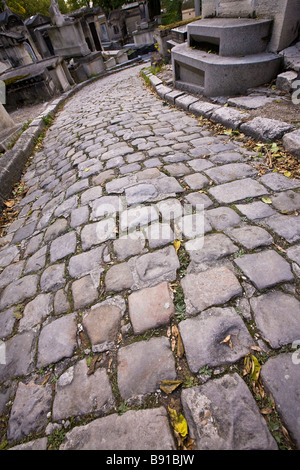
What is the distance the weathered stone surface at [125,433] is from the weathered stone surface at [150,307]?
15.7 inches

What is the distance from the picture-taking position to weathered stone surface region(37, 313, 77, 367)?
136 centimetres

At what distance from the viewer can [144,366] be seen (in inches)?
47.4

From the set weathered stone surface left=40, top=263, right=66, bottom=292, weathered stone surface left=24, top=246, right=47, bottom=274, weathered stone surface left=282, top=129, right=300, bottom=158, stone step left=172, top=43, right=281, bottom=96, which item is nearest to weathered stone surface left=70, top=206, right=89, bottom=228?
weathered stone surface left=24, top=246, right=47, bottom=274

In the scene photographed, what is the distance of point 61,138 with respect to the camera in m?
4.75

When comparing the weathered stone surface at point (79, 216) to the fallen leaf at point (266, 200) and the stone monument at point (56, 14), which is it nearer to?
the fallen leaf at point (266, 200)

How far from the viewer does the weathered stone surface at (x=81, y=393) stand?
3.71 feet

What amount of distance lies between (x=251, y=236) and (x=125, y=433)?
142 centimetres

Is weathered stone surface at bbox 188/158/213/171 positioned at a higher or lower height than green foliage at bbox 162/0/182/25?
higher

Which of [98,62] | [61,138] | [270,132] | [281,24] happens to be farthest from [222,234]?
[98,62]

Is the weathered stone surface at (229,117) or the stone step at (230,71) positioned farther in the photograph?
the stone step at (230,71)

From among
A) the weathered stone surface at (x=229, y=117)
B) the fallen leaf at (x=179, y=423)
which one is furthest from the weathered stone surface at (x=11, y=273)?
the weathered stone surface at (x=229, y=117)

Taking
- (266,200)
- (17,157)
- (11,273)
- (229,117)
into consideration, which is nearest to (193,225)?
(266,200)

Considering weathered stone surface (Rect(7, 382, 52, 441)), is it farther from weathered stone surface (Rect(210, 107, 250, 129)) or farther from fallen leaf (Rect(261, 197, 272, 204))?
weathered stone surface (Rect(210, 107, 250, 129))

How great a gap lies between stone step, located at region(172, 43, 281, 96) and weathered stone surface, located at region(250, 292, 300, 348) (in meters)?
3.83
